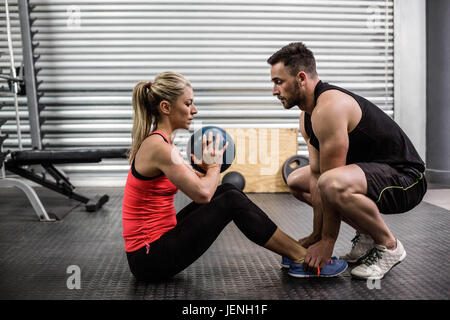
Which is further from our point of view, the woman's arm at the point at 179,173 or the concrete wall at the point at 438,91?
the concrete wall at the point at 438,91

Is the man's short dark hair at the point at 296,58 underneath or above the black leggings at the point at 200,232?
above

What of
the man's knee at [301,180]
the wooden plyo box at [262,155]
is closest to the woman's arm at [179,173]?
the man's knee at [301,180]

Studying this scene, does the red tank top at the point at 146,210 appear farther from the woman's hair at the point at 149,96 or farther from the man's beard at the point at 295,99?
the man's beard at the point at 295,99

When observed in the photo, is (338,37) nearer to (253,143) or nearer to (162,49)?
(253,143)

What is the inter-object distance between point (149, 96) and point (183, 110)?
138 mm

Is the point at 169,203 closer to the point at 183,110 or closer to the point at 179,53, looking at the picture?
the point at 183,110

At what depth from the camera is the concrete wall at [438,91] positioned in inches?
166

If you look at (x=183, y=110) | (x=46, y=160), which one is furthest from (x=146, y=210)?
(x=46, y=160)

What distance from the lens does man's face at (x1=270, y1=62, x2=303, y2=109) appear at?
1.80 meters

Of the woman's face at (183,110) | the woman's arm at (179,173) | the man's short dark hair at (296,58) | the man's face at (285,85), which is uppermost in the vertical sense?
the man's short dark hair at (296,58)

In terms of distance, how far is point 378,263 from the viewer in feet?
5.80

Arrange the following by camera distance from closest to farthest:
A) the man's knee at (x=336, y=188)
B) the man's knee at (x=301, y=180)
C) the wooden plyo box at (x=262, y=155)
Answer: the man's knee at (x=336, y=188) < the man's knee at (x=301, y=180) < the wooden plyo box at (x=262, y=155)
